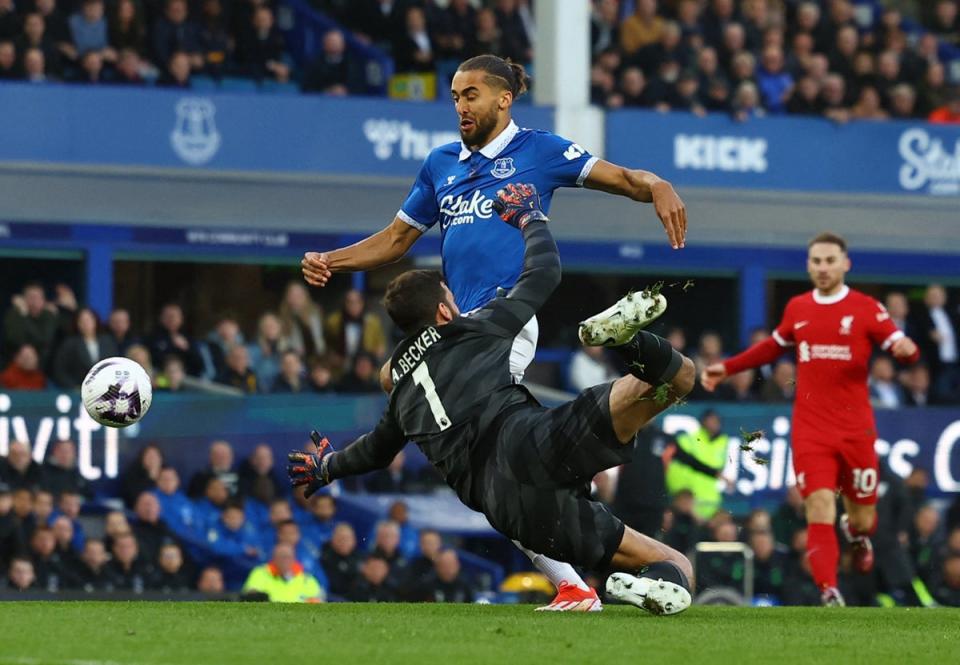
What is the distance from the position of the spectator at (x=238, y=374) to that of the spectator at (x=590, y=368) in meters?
3.46

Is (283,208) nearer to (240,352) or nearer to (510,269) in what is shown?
(240,352)

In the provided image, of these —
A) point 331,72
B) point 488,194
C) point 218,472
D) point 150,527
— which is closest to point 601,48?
point 331,72

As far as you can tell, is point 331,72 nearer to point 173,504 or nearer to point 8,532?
point 173,504

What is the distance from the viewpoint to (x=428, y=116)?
2139cm

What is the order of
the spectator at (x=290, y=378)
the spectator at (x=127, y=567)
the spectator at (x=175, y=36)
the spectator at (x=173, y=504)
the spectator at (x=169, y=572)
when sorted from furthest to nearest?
the spectator at (x=175, y=36) → the spectator at (x=290, y=378) → the spectator at (x=173, y=504) → the spectator at (x=169, y=572) → the spectator at (x=127, y=567)

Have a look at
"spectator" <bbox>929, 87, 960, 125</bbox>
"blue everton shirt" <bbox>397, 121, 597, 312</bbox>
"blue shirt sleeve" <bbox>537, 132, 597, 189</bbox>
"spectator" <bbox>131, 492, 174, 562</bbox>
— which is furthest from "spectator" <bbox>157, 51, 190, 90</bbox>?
"blue shirt sleeve" <bbox>537, 132, 597, 189</bbox>

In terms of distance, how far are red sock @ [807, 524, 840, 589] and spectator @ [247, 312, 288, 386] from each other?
776 cm

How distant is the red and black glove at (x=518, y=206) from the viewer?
8719mm

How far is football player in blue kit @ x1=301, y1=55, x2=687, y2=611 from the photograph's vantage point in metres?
9.29

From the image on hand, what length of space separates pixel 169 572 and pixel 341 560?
1.48m

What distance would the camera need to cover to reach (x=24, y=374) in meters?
17.1

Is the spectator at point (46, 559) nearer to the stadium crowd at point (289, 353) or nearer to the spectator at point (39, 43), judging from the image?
the stadium crowd at point (289, 353)

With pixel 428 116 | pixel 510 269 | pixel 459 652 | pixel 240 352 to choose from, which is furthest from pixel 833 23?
pixel 459 652

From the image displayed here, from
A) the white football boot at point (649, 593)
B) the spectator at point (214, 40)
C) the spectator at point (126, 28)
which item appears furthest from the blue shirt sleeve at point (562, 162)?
the spectator at point (214, 40)
